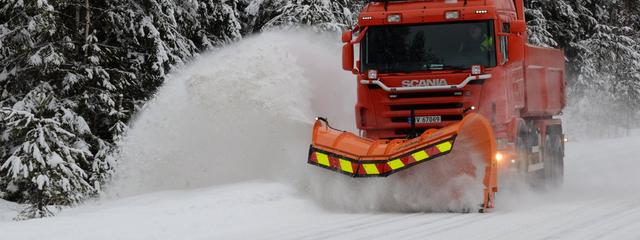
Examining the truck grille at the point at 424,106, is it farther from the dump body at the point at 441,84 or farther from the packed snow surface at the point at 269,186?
the packed snow surface at the point at 269,186

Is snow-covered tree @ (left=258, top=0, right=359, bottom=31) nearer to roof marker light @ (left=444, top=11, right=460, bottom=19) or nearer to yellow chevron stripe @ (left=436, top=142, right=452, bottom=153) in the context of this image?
roof marker light @ (left=444, top=11, right=460, bottom=19)

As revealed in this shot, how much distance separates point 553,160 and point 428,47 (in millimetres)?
4167

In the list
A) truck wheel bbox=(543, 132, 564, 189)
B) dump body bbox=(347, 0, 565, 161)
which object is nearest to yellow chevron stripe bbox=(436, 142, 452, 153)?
dump body bbox=(347, 0, 565, 161)

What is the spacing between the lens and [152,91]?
1933 cm

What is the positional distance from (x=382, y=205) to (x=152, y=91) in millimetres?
10757

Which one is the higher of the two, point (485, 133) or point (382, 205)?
point (485, 133)

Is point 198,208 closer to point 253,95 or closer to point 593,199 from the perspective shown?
point 253,95

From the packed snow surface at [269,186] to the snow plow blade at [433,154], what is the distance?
12.4 inches

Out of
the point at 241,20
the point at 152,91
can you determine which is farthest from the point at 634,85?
the point at 152,91

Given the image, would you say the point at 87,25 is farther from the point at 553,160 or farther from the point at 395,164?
the point at 395,164

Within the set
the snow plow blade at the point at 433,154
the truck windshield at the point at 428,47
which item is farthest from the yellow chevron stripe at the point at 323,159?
the truck windshield at the point at 428,47

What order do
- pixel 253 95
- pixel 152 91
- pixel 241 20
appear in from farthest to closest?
pixel 241 20 → pixel 152 91 → pixel 253 95

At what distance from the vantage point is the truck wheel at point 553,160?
1315cm

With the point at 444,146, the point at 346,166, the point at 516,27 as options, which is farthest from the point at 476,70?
the point at 346,166
